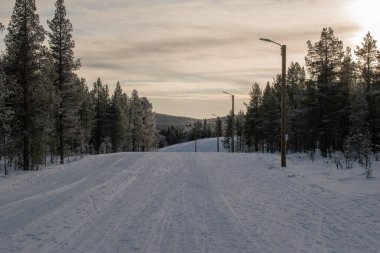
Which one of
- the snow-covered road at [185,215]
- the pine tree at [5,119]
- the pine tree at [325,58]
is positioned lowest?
the snow-covered road at [185,215]

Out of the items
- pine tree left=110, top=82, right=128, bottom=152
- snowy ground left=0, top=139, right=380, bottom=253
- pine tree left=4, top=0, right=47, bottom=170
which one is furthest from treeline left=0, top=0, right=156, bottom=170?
pine tree left=110, top=82, right=128, bottom=152

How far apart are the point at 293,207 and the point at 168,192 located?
4.64m

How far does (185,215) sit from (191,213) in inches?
12.2

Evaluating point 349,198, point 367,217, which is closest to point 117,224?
point 367,217

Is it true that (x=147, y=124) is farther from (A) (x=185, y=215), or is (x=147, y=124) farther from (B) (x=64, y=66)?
(A) (x=185, y=215)

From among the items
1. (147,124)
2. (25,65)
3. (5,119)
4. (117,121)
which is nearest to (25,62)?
(25,65)

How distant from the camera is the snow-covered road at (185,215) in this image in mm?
7789

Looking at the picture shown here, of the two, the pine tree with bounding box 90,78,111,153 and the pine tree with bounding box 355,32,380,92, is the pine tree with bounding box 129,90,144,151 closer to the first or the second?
the pine tree with bounding box 90,78,111,153

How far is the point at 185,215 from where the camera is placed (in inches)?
416

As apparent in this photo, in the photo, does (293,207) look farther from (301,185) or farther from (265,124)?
(265,124)

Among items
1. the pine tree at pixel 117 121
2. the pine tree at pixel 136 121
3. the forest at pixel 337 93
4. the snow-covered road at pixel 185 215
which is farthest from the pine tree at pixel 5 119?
the pine tree at pixel 136 121

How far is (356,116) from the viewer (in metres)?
44.3

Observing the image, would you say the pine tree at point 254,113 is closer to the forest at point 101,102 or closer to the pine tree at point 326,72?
the forest at point 101,102

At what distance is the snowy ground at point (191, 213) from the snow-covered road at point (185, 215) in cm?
2
